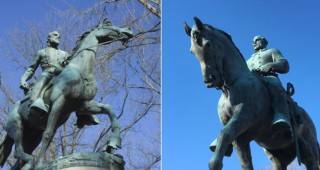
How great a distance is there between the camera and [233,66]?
24.8ft

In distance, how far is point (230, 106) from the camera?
24.0ft

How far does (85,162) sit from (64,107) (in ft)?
4.61

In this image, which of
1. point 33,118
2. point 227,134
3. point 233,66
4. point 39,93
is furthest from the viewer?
point 33,118

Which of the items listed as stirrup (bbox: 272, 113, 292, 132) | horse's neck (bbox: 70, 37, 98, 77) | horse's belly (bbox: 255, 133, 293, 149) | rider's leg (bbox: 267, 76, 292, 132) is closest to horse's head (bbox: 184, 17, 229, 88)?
rider's leg (bbox: 267, 76, 292, 132)

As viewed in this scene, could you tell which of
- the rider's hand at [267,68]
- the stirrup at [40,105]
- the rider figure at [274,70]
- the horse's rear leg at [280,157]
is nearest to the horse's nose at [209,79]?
the rider figure at [274,70]

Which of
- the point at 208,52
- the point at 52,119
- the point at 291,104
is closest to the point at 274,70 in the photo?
the point at 291,104

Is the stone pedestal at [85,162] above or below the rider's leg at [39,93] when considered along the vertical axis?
below

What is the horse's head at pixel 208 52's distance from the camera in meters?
7.28

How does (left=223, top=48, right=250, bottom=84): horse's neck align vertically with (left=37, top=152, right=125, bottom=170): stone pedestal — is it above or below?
above

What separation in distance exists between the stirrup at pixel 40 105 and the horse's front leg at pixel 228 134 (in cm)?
266

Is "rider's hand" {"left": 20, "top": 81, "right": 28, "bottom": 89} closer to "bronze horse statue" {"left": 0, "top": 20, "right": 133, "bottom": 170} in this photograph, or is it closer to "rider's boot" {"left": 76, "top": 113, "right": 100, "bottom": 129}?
"bronze horse statue" {"left": 0, "top": 20, "right": 133, "bottom": 170}

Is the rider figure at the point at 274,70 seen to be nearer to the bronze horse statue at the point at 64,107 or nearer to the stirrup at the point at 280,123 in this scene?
the stirrup at the point at 280,123

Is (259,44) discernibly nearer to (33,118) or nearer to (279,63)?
(279,63)

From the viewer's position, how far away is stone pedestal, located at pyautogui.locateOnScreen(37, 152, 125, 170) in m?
6.91
